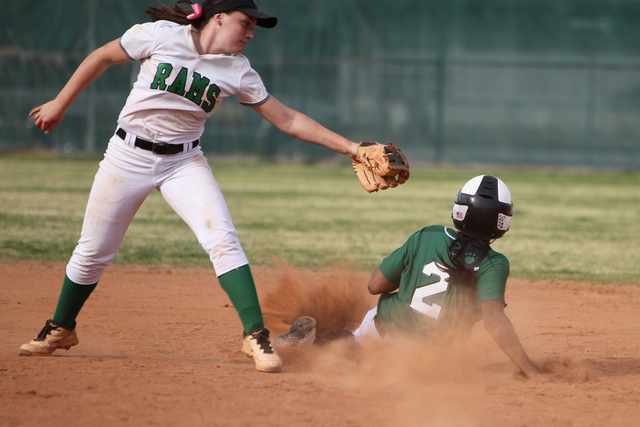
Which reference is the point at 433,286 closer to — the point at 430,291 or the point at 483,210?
the point at 430,291

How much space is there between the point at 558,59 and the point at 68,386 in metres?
19.5

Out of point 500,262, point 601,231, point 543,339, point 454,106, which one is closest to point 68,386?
point 500,262

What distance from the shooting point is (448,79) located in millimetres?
19578

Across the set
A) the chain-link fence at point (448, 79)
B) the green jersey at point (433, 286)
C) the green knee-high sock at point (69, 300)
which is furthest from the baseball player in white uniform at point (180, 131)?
the chain-link fence at point (448, 79)

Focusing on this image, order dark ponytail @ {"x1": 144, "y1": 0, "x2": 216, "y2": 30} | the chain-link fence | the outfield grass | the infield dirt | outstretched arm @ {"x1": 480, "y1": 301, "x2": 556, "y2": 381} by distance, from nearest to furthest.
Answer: the infield dirt < outstretched arm @ {"x1": 480, "y1": 301, "x2": 556, "y2": 381} < dark ponytail @ {"x1": 144, "y1": 0, "x2": 216, "y2": 30} < the outfield grass < the chain-link fence

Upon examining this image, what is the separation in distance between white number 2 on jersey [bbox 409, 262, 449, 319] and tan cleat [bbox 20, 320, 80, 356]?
71.4 inches

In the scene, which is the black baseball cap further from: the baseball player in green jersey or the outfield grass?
the outfield grass

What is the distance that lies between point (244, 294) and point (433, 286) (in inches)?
36.3

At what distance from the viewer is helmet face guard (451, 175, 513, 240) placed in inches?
127

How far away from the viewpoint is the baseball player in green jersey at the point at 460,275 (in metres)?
3.19

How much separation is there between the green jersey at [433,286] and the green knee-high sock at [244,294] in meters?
0.69

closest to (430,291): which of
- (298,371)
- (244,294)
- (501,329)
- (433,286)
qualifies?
(433,286)

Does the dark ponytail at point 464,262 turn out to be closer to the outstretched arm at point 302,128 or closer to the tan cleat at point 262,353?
the outstretched arm at point 302,128

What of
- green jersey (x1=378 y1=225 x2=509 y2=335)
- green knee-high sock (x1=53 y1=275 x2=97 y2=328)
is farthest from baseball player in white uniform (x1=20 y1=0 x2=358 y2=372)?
green jersey (x1=378 y1=225 x2=509 y2=335)
